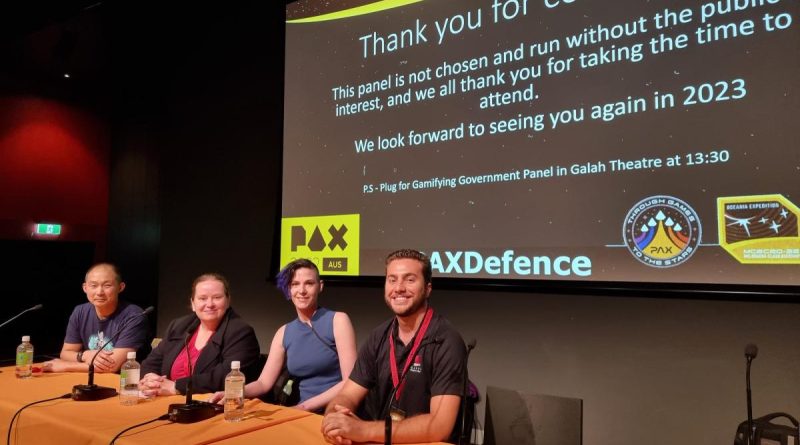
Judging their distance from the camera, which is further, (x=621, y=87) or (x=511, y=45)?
(x=511, y=45)

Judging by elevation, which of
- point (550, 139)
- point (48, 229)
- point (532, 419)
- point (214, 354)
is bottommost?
point (532, 419)

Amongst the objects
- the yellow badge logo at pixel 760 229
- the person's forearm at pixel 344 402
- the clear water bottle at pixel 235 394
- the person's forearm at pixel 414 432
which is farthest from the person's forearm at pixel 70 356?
the yellow badge logo at pixel 760 229

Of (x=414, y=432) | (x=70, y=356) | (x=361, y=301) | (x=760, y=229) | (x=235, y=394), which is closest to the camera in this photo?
(x=414, y=432)

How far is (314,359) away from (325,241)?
1.12 m

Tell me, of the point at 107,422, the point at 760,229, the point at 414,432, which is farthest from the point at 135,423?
the point at 760,229

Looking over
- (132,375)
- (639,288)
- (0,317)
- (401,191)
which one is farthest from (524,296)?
(0,317)

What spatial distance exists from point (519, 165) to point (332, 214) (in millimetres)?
1257

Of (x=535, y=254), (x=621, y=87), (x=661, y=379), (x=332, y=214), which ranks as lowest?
(x=661, y=379)

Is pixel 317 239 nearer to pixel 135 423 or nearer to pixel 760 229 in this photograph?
pixel 135 423

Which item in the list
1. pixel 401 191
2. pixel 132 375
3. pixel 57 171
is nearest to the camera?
pixel 132 375

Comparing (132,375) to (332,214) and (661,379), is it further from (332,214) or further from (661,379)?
(661,379)

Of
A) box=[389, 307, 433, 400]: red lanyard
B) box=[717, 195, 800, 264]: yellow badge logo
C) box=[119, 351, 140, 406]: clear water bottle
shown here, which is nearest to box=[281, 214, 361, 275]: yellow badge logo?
box=[389, 307, 433, 400]: red lanyard

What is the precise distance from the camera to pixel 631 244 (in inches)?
101

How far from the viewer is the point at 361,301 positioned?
3574mm
